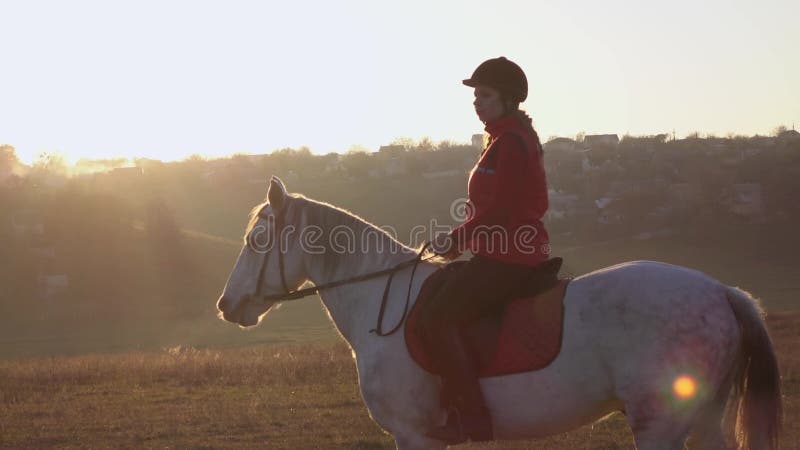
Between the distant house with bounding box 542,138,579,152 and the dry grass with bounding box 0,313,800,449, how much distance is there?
104 meters

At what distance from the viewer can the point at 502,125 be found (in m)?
7.19

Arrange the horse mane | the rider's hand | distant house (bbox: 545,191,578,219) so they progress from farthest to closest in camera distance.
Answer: distant house (bbox: 545,191,578,219) → the horse mane → the rider's hand

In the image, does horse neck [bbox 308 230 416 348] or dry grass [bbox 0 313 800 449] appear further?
dry grass [bbox 0 313 800 449]

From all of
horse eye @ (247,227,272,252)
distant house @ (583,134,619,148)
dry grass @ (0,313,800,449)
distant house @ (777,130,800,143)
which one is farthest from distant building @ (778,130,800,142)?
horse eye @ (247,227,272,252)

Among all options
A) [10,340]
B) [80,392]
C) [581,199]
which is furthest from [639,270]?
[581,199]

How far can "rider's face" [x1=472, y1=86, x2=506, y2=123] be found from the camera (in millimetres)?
7242

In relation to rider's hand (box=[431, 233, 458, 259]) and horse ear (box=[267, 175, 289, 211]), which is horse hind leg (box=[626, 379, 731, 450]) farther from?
horse ear (box=[267, 175, 289, 211])

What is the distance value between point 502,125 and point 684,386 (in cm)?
228

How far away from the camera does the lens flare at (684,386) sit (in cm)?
662

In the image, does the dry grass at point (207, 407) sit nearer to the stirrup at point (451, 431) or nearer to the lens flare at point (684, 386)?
the stirrup at point (451, 431)

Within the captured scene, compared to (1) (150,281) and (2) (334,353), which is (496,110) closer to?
(2) (334,353)

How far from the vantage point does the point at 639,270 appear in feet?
22.6

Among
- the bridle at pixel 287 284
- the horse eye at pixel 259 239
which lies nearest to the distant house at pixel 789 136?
the bridle at pixel 287 284

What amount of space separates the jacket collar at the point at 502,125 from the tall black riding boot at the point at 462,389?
1.50 meters
